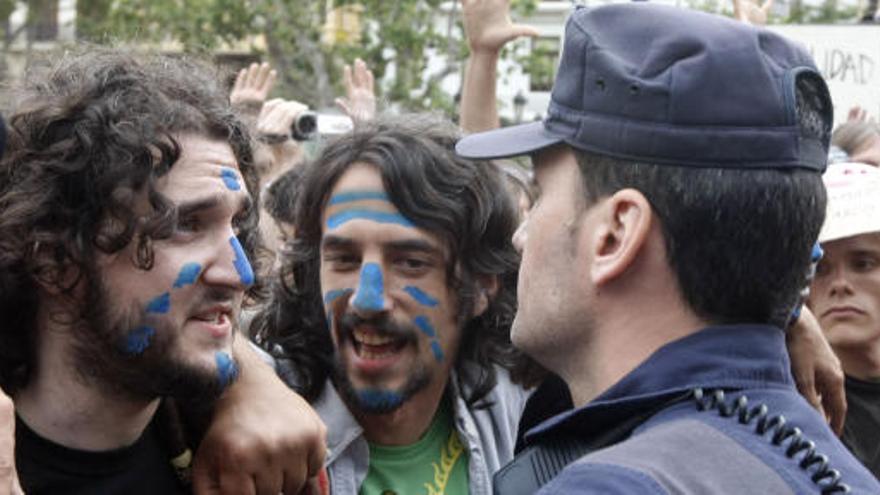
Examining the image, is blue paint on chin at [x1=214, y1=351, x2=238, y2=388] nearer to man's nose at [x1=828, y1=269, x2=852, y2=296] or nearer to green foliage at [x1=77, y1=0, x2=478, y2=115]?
man's nose at [x1=828, y1=269, x2=852, y2=296]

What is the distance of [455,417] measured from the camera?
136 inches

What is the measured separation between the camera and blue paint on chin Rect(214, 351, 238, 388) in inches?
101

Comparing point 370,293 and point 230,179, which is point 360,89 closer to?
point 370,293

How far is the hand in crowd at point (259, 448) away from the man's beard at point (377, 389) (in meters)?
0.60

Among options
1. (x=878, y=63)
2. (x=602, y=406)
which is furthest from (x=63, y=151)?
(x=878, y=63)

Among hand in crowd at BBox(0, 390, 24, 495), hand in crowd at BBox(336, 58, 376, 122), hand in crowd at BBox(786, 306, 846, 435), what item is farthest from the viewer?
hand in crowd at BBox(336, 58, 376, 122)

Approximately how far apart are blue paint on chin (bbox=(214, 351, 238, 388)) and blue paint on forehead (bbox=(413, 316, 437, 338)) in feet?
2.79

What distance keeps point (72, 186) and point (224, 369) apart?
0.46 metres

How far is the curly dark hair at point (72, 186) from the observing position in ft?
8.43

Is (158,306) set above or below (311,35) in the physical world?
above

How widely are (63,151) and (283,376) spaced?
982 mm

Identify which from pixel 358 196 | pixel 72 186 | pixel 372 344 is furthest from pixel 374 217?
pixel 72 186

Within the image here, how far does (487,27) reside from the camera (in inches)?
201

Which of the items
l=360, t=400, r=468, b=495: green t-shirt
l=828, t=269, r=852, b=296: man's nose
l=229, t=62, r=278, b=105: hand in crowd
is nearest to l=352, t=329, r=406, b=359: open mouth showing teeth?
l=360, t=400, r=468, b=495: green t-shirt
